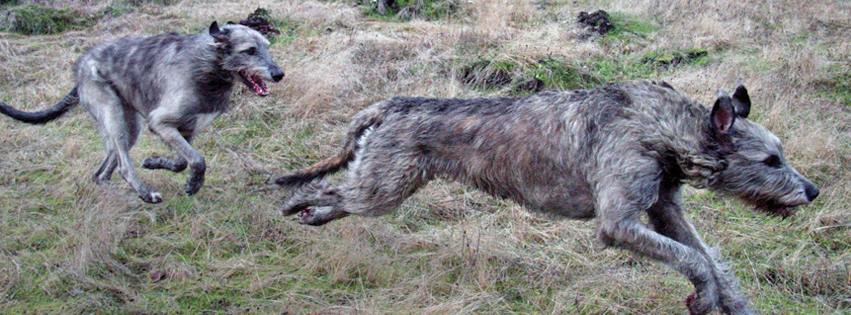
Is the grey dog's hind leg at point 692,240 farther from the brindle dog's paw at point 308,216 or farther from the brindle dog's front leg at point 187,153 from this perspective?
the brindle dog's front leg at point 187,153

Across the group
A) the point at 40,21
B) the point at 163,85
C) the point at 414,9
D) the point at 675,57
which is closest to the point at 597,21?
the point at 675,57

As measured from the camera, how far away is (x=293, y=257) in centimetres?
600

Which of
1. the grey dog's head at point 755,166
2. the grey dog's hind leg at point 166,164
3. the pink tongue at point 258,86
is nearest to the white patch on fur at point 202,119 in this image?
the grey dog's hind leg at point 166,164

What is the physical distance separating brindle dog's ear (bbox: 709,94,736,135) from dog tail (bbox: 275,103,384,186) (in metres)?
2.14

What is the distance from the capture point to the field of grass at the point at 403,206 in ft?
17.9

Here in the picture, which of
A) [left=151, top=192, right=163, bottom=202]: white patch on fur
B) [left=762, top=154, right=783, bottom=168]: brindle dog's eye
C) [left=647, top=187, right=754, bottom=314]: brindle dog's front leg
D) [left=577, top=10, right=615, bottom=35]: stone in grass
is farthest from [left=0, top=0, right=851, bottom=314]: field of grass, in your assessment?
[left=762, top=154, right=783, bottom=168]: brindle dog's eye

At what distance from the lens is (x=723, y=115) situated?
15.7ft

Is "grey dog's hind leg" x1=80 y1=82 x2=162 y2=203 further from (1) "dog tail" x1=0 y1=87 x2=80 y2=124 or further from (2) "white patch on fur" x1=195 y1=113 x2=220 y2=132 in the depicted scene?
(2) "white patch on fur" x1=195 y1=113 x2=220 y2=132

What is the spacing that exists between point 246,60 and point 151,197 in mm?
1418

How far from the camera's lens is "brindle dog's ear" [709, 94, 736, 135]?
4.75m

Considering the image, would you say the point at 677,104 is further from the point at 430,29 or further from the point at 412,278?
the point at 430,29

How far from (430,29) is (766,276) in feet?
21.2

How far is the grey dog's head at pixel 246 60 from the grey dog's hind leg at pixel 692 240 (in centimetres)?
354

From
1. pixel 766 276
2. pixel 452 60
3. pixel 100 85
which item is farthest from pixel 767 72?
pixel 100 85
